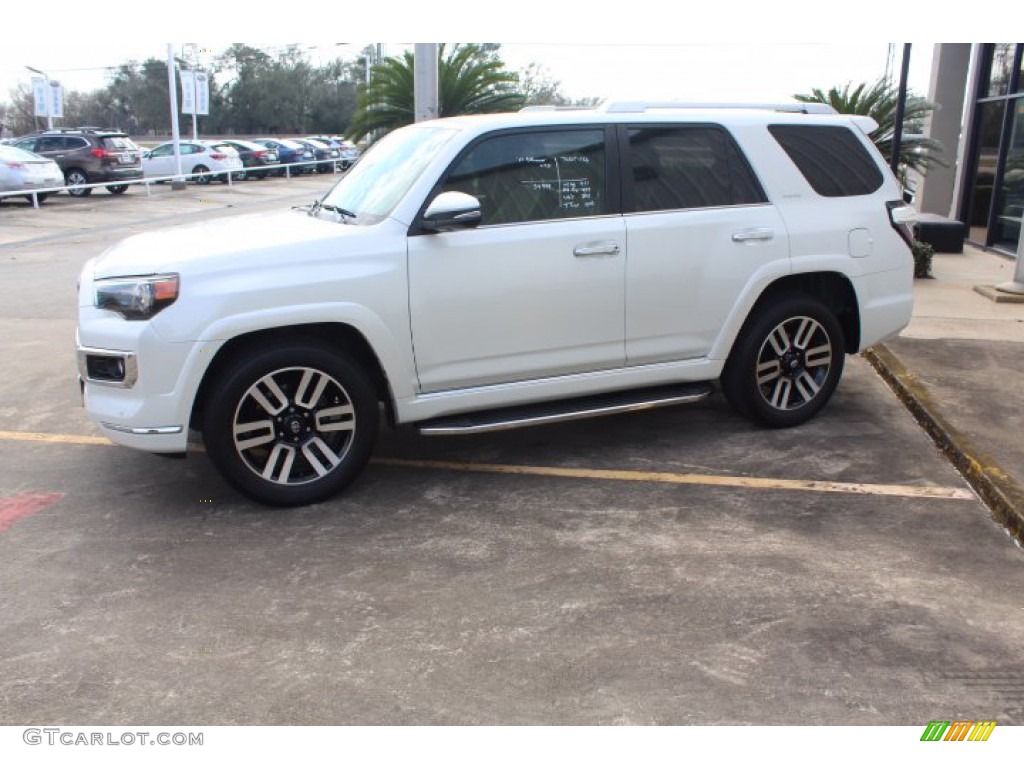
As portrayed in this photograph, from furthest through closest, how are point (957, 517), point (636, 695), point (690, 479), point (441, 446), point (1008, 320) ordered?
point (1008, 320), point (441, 446), point (690, 479), point (957, 517), point (636, 695)

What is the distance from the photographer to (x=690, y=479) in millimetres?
5047

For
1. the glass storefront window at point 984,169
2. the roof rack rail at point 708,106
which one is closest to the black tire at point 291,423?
the roof rack rail at point 708,106

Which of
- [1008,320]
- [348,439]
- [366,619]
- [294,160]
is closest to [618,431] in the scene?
[348,439]

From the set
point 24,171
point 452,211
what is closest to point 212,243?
point 452,211

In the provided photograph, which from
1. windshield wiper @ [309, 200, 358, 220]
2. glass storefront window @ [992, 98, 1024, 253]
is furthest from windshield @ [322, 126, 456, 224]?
glass storefront window @ [992, 98, 1024, 253]

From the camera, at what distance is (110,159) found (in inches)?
1048

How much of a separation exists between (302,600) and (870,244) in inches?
158

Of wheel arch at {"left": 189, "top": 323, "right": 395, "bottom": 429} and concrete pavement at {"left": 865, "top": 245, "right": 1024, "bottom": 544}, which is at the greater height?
wheel arch at {"left": 189, "top": 323, "right": 395, "bottom": 429}

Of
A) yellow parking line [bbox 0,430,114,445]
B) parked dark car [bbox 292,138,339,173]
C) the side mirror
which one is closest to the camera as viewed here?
the side mirror

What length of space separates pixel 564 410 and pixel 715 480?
2.95 feet

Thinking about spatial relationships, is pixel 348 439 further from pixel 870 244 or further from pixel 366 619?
pixel 870 244

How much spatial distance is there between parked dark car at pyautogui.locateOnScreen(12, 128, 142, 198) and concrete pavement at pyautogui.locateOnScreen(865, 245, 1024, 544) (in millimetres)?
23345

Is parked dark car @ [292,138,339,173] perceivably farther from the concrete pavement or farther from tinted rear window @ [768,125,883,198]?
tinted rear window @ [768,125,883,198]

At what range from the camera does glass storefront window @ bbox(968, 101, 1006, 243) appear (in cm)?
1426
